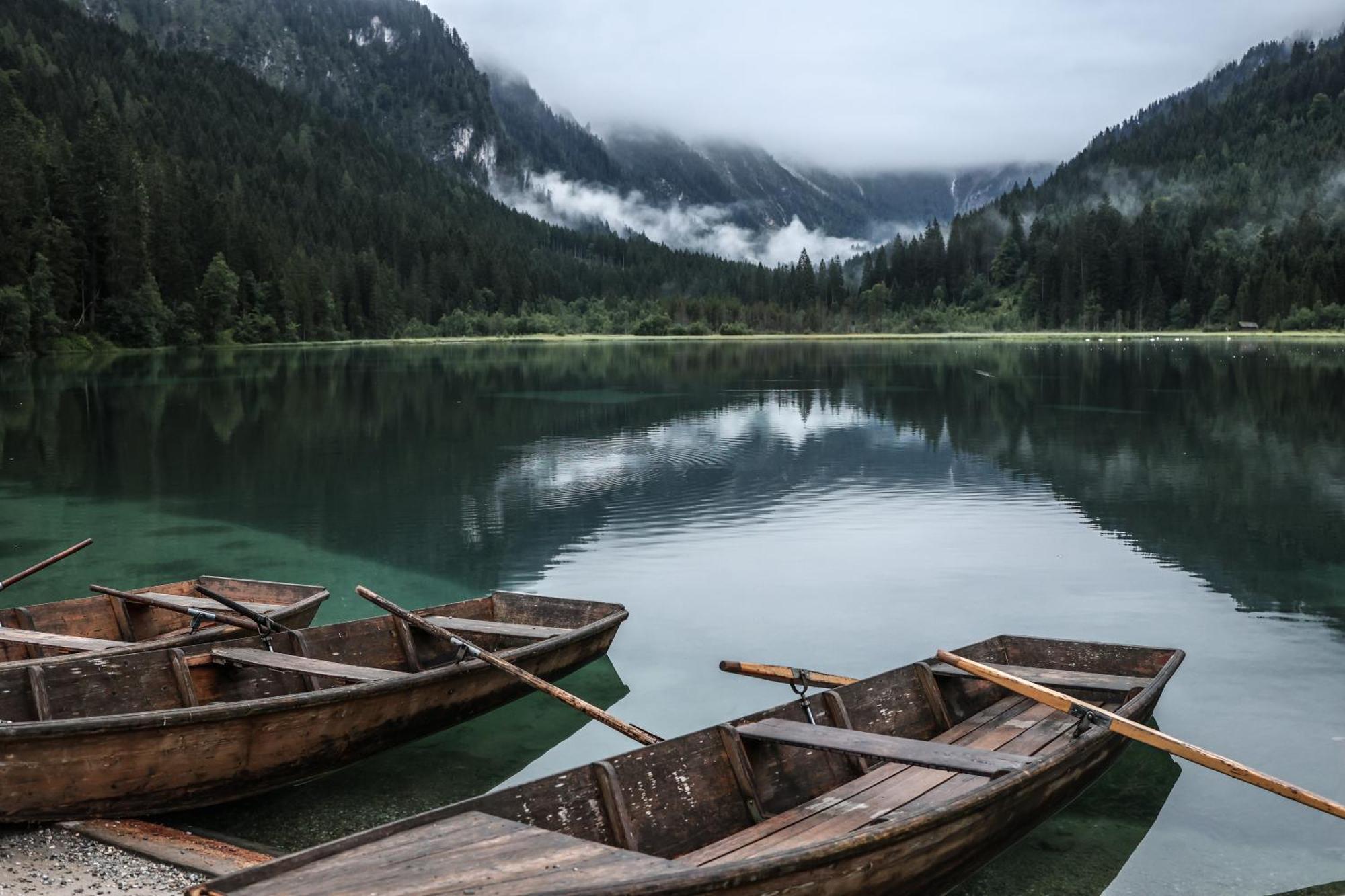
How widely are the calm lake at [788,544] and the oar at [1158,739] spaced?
1.00 meters

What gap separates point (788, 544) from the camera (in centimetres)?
2375

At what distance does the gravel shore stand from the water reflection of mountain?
1157cm

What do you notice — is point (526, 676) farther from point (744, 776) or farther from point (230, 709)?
point (744, 776)

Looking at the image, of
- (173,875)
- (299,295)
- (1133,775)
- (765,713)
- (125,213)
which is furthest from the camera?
(299,295)

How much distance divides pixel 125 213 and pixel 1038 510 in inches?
4270

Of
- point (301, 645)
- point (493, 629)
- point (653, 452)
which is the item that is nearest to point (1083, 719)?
point (493, 629)

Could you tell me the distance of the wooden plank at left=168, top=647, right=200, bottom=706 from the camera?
35.9 feet

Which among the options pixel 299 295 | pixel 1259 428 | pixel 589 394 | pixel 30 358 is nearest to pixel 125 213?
pixel 30 358

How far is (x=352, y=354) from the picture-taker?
12525cm

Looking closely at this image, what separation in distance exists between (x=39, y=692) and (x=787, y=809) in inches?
268

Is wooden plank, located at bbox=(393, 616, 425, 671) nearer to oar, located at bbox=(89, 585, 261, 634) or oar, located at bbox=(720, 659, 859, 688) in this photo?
oar, located at bbox=(89, 585, 261, 634)

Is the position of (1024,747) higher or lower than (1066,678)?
lower

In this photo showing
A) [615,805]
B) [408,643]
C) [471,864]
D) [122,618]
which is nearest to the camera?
[471,864]

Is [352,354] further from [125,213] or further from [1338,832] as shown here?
[1338,832]
